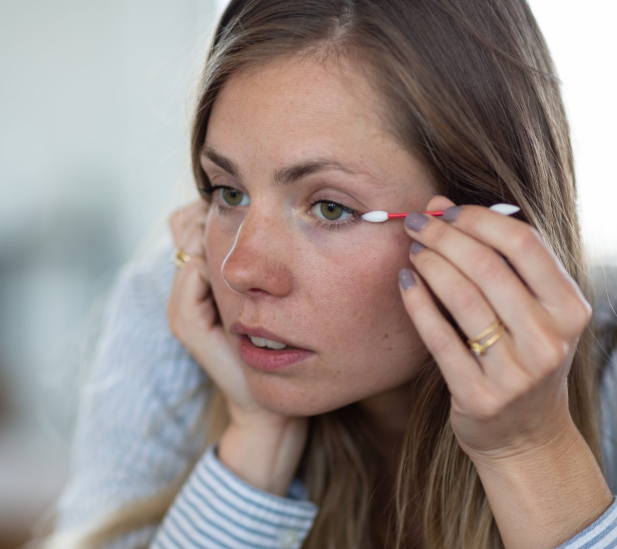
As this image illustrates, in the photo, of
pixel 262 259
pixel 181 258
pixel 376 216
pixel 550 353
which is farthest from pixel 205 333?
pixel 550 353

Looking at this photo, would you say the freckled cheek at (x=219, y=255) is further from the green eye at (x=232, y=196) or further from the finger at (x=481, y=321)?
the finger at (x=481, y=321)

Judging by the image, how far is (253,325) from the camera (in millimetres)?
1060

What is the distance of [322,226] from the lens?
1.01 meters

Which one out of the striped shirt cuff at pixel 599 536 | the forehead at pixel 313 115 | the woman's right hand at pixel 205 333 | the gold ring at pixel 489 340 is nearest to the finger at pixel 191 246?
the woman's right hand at pixel 205 333

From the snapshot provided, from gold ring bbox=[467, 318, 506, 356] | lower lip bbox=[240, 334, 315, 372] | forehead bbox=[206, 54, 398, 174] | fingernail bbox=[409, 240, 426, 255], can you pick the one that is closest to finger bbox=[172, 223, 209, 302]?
lower lip bbox=[240, 334, 315, 372]

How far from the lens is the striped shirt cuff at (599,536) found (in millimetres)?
912

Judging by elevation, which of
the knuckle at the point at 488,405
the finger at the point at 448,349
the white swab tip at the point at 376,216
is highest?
the white swab tip at the point at 376,216

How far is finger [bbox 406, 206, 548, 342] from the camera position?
81 centimetres

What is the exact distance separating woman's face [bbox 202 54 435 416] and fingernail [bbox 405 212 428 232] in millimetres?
74

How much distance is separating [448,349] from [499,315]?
0.08 metres

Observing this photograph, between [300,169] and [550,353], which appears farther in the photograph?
[300,169]

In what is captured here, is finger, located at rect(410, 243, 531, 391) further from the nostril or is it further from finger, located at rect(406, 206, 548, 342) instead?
the nostril

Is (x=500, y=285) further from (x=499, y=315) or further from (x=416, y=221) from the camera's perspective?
(x=416, y=221)

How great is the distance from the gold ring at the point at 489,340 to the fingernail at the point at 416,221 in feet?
0.52
